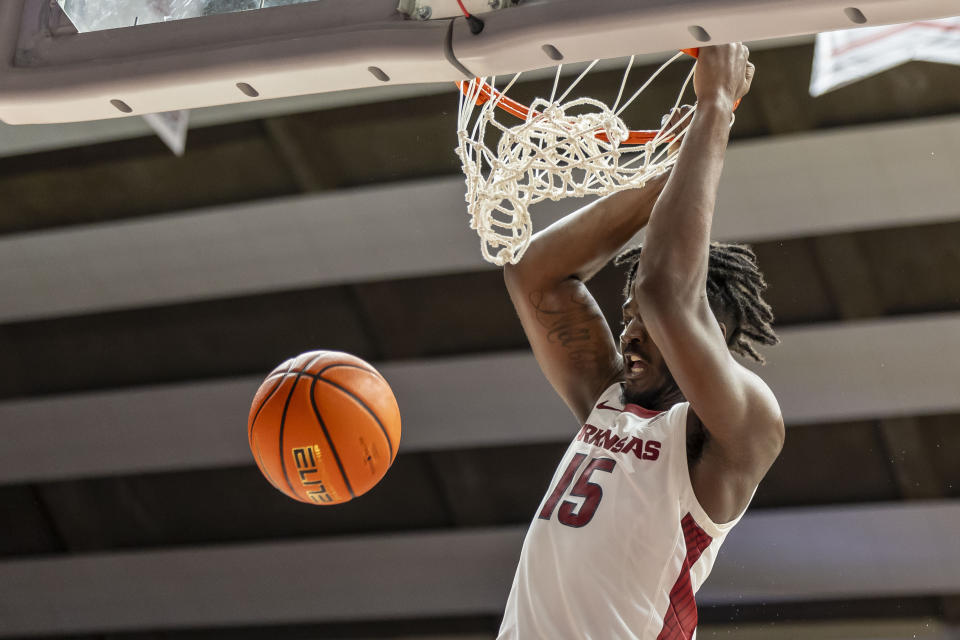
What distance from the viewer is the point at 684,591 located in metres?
1.83

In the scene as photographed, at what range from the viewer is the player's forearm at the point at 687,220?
1704mm

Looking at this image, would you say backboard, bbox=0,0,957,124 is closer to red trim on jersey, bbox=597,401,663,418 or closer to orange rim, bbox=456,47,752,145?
orange rim, bbox=456,47,752,145

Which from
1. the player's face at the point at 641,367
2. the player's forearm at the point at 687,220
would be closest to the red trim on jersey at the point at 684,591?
the player's face at the point at 641,367

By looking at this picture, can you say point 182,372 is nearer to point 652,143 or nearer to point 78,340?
point 78,340

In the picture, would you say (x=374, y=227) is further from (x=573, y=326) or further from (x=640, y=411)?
(x=640, y=411)

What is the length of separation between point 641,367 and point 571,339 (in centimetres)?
26

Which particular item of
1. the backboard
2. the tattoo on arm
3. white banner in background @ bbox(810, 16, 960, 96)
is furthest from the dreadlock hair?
the backboard

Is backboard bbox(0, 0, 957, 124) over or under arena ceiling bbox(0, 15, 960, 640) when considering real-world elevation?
over

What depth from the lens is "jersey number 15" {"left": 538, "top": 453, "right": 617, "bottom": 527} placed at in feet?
6.08

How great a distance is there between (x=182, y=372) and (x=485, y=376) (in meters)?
1.80

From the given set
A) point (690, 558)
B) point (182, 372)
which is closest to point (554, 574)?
point (690, 558)

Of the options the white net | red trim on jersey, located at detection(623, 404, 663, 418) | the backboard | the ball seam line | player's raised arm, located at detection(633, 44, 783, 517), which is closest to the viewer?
the backboard

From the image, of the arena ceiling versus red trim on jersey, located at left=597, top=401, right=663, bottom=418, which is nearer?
red trim on jersey, located at left=597, top=401, right=663, bottom=418

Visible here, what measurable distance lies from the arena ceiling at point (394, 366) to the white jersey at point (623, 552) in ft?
9.83
